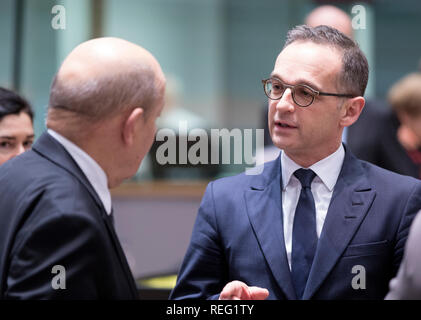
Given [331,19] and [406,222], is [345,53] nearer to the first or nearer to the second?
[406,222]

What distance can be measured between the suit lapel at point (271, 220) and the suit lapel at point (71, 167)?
16.1 inches

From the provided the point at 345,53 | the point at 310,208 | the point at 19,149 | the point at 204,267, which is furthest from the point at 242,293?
the point at 19,149

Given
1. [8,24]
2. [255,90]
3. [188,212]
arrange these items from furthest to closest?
[255,90] → [8,24] → [188,212]

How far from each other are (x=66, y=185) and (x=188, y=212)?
12.7ft

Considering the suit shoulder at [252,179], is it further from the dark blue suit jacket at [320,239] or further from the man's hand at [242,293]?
the man's hand at [242,293]

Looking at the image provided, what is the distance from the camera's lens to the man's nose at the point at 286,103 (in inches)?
72.2

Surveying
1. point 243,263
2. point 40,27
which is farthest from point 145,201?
point 243,263

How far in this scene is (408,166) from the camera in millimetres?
3260

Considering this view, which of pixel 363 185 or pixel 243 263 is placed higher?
pixel 363 185

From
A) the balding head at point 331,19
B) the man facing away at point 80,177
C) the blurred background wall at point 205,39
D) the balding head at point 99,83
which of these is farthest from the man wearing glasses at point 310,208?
the blurred background wall at point 205,39

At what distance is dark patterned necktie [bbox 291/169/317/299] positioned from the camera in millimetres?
1785

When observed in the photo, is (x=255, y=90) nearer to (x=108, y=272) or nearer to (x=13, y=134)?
(x=13, y=134)

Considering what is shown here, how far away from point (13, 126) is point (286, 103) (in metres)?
1.17

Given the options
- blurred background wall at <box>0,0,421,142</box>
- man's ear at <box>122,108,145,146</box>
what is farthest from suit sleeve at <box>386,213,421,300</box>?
blurred background wall at <box>0,0,421,142</box>
